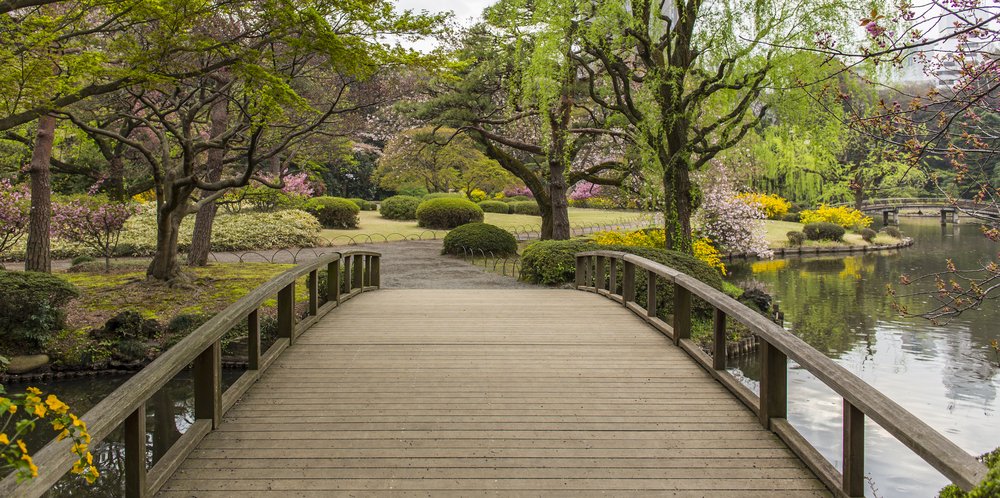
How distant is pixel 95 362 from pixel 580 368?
733 cm

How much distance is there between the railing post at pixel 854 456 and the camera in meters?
3.46

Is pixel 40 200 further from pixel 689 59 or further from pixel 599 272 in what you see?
pixel 689 59

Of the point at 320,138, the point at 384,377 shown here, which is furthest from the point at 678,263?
the point at 320,138

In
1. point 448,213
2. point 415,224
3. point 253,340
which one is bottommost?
point 253,340

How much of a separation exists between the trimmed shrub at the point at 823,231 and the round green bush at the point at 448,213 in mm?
15184

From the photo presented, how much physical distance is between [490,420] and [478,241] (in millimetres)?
16185

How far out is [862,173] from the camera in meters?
40.3

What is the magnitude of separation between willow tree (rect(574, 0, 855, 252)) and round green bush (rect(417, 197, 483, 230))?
14.7 metres

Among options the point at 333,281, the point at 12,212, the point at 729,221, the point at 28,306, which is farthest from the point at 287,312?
the point at 729,221

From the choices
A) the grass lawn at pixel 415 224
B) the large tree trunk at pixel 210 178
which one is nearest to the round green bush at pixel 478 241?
the grass lawn at pixel 415 224

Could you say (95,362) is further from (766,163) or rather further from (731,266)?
(766,163)

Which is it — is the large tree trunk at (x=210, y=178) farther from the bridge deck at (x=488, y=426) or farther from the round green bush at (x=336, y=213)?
the round green bush at (x=336, y=213)

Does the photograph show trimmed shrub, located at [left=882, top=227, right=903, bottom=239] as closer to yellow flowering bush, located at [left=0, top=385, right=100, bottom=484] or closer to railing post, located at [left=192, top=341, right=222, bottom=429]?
railing post, located at [left=192, top=341, right=222, bottom=429]

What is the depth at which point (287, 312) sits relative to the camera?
6.52m
